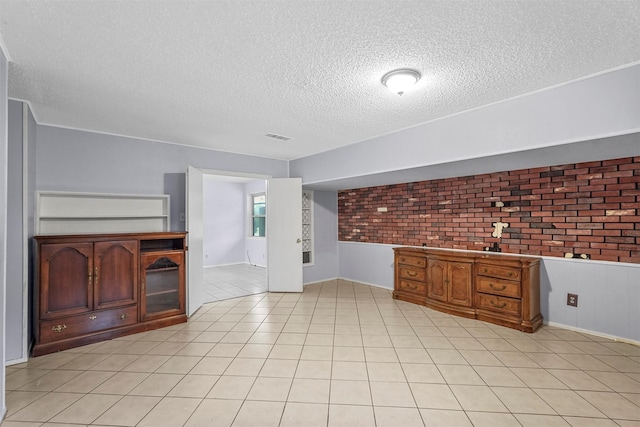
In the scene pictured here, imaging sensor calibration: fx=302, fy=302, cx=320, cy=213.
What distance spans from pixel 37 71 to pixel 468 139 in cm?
384

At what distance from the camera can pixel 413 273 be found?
459cm

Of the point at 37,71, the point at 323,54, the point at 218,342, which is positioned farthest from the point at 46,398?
the point at 323,54

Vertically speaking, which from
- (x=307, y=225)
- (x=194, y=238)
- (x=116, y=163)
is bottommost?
(x=194, y=238)

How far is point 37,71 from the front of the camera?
2.32 metres

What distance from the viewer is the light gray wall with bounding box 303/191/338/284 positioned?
6.08 m

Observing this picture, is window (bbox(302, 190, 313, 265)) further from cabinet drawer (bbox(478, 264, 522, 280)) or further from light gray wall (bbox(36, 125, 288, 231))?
cabinet drawer (bbox(478, 264, 522, 280))

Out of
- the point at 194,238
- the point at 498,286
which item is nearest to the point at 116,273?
the point at 194,238

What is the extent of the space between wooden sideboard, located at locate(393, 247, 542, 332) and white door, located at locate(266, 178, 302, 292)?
1.78 metres

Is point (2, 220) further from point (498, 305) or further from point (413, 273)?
point (498, 305)

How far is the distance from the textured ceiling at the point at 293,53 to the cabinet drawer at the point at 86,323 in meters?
2.13

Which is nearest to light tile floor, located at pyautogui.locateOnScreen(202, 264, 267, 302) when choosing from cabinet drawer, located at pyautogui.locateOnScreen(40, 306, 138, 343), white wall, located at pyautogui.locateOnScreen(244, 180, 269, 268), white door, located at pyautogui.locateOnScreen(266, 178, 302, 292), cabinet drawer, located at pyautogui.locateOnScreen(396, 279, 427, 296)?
white wall, located at pyautogui.locateOnScreen(244, 180, 269, 268)

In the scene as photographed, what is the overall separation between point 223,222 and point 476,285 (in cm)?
654

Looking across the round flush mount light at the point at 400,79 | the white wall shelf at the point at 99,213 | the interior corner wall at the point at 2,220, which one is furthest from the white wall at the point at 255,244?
the interior corner wall at the point at 2,220

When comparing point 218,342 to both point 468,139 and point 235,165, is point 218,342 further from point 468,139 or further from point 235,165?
point 468,139
